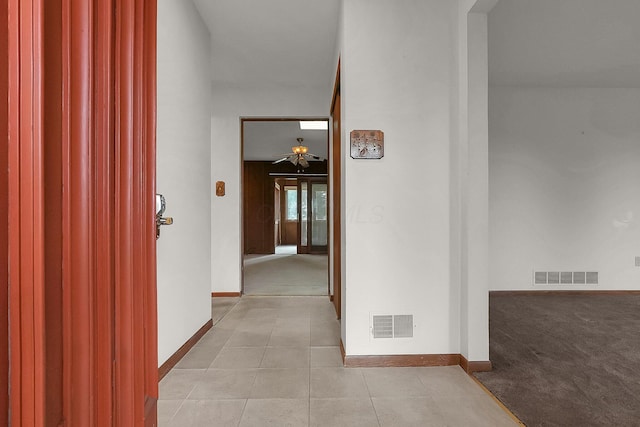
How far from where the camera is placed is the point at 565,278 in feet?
14.0

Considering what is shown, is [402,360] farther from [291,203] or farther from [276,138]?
[291,203]

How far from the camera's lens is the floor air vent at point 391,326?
7.36 feet

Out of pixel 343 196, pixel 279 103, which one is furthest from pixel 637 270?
pixel 279 103

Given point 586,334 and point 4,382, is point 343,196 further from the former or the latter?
point 586,334

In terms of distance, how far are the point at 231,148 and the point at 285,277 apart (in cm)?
242

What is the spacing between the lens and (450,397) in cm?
182

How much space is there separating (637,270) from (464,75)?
418 cm

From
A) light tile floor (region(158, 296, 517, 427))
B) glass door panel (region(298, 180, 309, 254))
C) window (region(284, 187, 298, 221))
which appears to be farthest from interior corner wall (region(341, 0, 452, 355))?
window (region(284, 187, 298, 221))

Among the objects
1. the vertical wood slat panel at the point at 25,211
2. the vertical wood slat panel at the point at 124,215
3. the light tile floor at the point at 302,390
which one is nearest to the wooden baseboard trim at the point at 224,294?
the light tile floor at the point at 302,390

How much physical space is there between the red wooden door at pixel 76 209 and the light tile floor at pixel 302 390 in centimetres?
141

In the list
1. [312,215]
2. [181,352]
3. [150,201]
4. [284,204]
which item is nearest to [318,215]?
[312,215]

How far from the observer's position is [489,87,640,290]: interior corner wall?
427cm

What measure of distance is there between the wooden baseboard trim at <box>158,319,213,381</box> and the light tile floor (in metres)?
0.04

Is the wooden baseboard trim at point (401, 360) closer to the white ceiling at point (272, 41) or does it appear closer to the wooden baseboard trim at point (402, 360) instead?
the wooden baseboard trim at point (402, 360)
